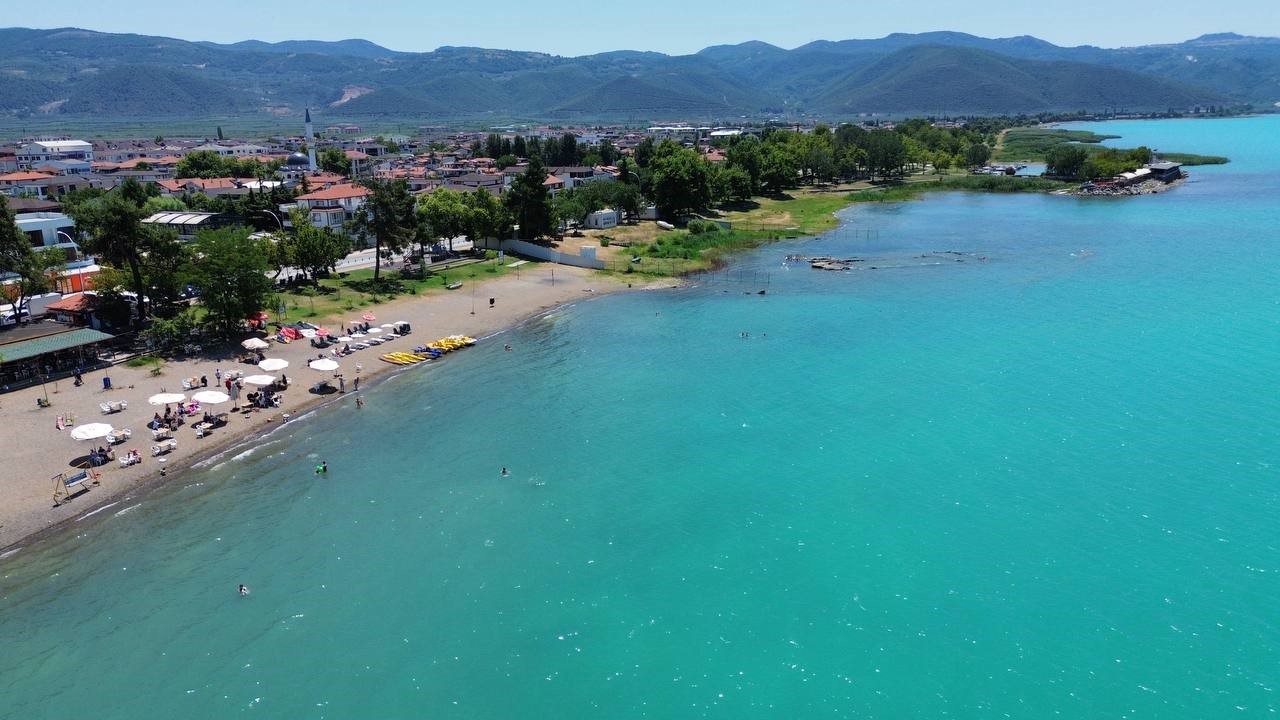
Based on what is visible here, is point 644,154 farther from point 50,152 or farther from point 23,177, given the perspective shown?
point 50,152

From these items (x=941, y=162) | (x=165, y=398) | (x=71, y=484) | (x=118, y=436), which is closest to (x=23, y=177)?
(x=165, y=398)

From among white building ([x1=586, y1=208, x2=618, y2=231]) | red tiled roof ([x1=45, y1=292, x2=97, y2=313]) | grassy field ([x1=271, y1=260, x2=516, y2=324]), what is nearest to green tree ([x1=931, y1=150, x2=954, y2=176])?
white building ([x1=586, y1=208, x2=618, y2=231])

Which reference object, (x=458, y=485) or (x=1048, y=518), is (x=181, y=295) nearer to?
(x=458, y=485)

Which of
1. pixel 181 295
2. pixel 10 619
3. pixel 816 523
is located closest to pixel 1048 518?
pixel 816 523

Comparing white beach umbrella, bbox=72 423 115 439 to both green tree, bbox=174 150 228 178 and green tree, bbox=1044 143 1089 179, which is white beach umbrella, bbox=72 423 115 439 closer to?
green tree, bbox=174 150 228 178

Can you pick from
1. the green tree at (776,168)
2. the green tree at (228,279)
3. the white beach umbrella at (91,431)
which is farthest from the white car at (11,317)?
the green tree at (776,168)
